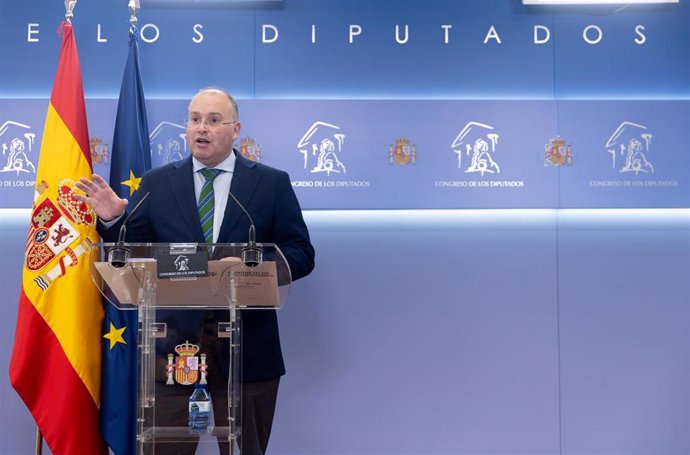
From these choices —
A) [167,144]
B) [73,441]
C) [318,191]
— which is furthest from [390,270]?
[73,441]

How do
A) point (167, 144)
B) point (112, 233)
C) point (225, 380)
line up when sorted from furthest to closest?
1. point (167, 144)
2. point (112, 233)
3. point (225, 380)

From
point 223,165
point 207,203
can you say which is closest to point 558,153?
point 223,165

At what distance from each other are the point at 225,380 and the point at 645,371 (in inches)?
110

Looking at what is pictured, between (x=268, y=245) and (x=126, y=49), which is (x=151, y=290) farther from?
(x=126, y=49)

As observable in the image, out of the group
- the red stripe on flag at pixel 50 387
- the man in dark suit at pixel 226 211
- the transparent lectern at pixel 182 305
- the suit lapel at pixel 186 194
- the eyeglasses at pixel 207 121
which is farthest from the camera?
the red stripe on flag at pixel 50 387

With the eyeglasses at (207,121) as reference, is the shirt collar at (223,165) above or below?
below

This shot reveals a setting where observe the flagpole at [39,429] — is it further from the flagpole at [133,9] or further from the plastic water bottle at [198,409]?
the plastic water bottle at [198,409]

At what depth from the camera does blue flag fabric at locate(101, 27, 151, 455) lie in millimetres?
3666

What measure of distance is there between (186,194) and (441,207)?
5.39 ft

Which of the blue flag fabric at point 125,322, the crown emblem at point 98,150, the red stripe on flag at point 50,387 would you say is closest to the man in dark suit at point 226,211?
the blue flag fabric at point 125,322

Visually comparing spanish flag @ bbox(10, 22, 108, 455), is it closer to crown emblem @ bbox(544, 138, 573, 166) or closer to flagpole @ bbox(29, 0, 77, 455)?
flagpole @ bbox(29, 0, 77, 455)

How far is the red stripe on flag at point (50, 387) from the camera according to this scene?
11.9 feet

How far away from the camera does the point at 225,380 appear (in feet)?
7.54

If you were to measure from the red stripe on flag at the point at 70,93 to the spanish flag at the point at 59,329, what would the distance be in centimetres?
25
